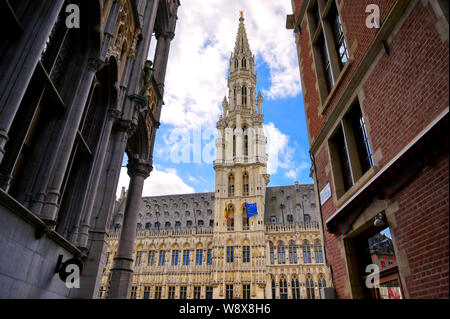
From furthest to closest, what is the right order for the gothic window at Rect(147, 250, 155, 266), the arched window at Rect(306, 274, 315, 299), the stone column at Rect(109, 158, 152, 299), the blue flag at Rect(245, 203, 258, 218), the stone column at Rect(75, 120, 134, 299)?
the gothic window at Rect(147, 250, 155, 266) < the blue flag at Rect(245, 203, 258, 218) < the arched window at Rect(306, 274, 315, 299) < the stone column at Rect(109, 158, 152, 299) < the stone column at Rect(75, 120, 134, 299)

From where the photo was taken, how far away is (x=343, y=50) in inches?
399

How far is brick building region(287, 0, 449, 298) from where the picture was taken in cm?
507

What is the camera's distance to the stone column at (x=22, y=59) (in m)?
6.23

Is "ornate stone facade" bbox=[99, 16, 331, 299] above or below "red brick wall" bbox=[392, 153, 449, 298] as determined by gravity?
above

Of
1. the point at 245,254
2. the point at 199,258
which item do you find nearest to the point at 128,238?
the point at 245,254

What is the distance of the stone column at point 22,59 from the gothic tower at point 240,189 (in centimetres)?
4544

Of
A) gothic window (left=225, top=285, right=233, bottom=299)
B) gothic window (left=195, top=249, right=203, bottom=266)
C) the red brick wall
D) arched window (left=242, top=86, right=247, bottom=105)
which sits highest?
arched window (left=242, top=86, right=247, bottom=105)

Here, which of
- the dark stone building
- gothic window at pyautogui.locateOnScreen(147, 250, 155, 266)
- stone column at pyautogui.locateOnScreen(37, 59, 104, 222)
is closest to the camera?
the dark stone building

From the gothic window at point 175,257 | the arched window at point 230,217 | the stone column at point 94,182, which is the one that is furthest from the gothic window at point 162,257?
the stone column at point 94,182

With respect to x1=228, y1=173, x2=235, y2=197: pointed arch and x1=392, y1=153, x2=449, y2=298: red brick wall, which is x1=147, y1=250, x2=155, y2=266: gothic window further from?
x1=392, y1=153, x2=449, y2=298: red brick wall

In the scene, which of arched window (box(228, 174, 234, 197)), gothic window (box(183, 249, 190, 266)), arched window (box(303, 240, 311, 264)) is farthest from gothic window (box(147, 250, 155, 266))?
arched window (box(303, 240, 311, 264))

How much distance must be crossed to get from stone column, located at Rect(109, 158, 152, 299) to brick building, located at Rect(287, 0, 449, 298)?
34.0ft
